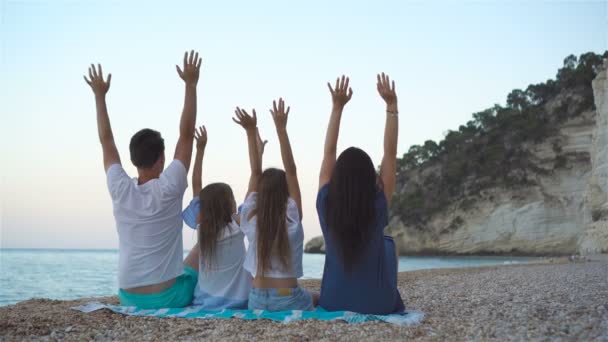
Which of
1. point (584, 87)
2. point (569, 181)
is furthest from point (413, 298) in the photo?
point (584, 87)

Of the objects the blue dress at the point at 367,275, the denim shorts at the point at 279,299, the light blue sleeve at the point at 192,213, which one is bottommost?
the denim shorts at the point at 279,299

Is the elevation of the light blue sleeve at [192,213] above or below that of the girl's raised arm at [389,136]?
below

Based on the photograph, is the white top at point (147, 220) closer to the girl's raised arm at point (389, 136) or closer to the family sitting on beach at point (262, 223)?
the family sitting on beach at point (262, 223)

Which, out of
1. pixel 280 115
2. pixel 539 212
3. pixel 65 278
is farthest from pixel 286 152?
pixel 539 212

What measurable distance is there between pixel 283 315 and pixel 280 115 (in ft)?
5.55

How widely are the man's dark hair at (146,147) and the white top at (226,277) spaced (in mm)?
874

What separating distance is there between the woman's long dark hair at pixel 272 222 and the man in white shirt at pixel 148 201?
1.97ft

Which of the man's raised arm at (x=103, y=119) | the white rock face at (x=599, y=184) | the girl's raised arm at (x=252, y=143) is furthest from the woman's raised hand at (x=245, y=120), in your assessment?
the white rock face at (x=599, y=184)

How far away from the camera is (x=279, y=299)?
4.01 m

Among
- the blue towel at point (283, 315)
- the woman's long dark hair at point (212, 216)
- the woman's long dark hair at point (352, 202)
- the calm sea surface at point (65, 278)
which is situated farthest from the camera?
the calm sea surface at point (65, 278)

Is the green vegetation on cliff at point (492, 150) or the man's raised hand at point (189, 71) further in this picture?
the green vegetation on cliff at point (492, 150)

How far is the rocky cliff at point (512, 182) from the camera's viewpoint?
3562 centimetres

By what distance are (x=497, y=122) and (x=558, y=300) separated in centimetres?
4452

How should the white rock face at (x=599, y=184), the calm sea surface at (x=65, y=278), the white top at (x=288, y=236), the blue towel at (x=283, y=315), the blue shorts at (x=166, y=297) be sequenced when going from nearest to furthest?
the blue towel at (x=283, y=315), the white top at (x=288, y=236), the blue shorts at (x=166, y=297), the calm sea surface at (x=65, y=278), the white rock face at (x=599, y=184)
